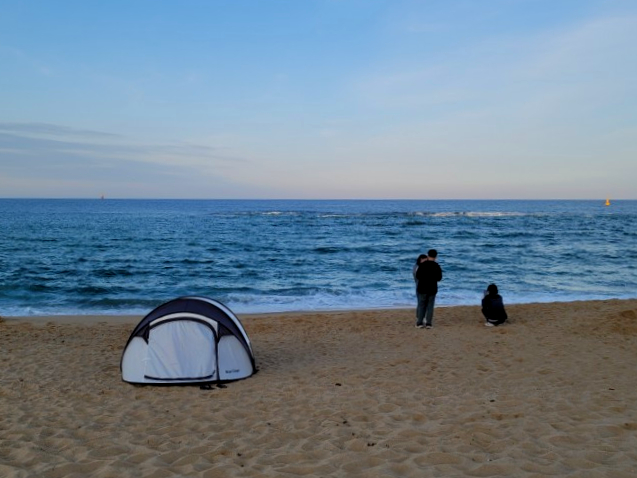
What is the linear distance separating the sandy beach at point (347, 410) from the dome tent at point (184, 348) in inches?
11.8

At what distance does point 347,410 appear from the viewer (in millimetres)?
6086

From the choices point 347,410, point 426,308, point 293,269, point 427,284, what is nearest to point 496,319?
point 426,308

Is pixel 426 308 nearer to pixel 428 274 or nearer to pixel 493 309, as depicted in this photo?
pixel 428 274

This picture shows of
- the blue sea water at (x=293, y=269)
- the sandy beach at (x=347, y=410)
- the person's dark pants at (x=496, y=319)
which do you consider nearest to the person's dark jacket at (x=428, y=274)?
the sandy beach at (x=347, y=410)

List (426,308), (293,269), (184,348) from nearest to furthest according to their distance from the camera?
(184,348), (426,308), (293,269)

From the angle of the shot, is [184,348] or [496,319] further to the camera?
[496,319]

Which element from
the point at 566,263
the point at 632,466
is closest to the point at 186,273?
the point at 566,263

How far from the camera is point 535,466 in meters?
4.36

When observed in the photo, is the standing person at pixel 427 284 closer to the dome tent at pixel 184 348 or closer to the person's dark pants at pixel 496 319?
the person's dark pants at pixel 496 319

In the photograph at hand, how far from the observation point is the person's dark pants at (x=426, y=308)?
11578mm

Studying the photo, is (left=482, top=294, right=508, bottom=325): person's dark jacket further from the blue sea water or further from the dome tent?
the dome tent

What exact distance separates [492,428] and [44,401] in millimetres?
5619

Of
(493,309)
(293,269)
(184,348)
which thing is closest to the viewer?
(184,348)

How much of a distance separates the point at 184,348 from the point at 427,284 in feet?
19.4
